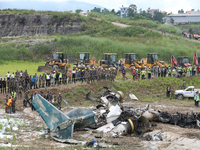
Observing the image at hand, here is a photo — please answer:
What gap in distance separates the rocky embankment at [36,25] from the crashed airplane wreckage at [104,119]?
56077mm

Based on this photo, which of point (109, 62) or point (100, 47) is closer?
point (109, 62)

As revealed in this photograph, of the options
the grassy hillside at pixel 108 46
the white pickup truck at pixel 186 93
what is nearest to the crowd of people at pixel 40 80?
the white pickup truck at pixel 186 93

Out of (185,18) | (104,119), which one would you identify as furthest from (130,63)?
(185,18)

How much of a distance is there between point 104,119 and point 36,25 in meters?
61.0

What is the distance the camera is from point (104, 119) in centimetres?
1512

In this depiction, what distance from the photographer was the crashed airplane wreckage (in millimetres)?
12397

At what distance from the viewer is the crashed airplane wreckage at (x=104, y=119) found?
12.4m

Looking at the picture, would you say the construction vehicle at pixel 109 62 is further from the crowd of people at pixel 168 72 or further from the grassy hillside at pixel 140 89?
the grassy hillside at pixel 140 89

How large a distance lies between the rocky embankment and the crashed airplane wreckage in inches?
2208

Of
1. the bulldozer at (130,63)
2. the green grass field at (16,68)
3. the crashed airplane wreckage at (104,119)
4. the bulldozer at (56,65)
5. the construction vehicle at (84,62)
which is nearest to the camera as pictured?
the crashed airplane wreckage at (104,119)

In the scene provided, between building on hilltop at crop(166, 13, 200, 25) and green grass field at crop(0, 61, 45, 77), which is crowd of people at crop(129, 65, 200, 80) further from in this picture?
building on hilltop at crop(166, 13, 200, 25)

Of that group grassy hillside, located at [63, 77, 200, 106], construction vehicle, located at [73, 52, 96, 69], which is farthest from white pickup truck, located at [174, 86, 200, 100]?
construction vehicle, located at [73, 52, 96, 69]

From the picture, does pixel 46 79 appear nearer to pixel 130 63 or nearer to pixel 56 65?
pixel 56 65

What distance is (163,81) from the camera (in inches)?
1110
